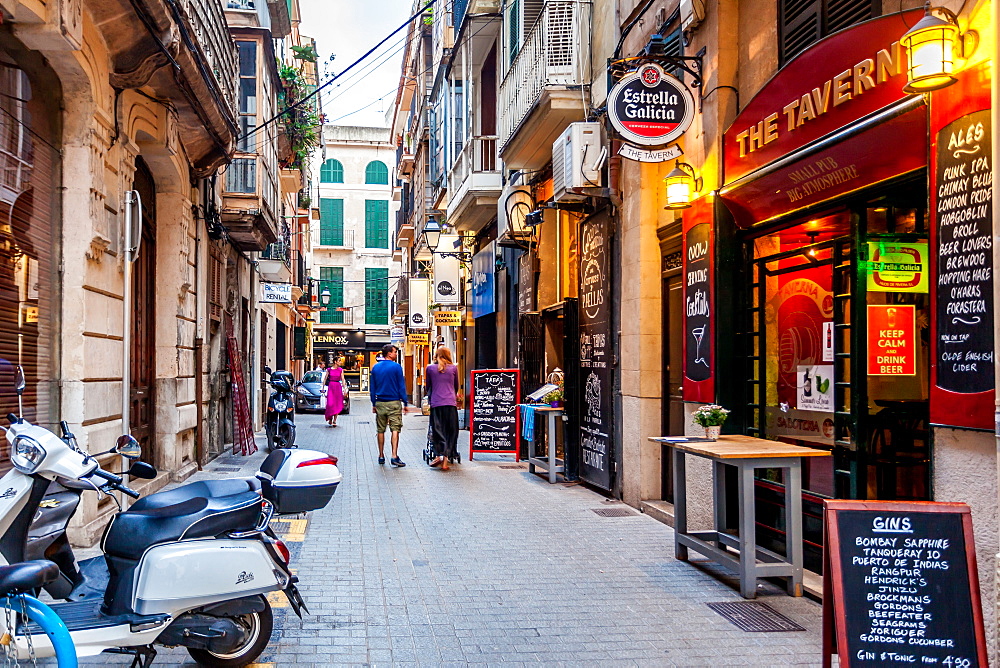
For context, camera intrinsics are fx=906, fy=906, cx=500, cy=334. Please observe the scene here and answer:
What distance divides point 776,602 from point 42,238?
19.9 ft

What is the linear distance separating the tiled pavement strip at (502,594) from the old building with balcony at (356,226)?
149 feet

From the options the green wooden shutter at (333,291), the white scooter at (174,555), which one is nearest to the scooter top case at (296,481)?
the white scooter at (174,555)

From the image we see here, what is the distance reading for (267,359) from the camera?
83.2ft

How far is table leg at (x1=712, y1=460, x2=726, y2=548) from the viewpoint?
23.2ft

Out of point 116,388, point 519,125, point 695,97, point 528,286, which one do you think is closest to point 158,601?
point 116,388

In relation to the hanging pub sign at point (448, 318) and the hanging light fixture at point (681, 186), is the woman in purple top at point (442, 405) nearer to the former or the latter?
the hanging light fixture at point (681, 186)

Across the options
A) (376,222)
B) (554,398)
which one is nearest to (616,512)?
(554,398)

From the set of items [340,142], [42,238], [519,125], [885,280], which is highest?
[340,142]

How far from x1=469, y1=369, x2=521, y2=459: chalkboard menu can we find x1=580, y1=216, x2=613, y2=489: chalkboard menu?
2.83 meters

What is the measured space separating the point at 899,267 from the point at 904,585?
264 centimetres

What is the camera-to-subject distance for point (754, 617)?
570cm

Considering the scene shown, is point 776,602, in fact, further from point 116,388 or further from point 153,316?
point 153,316

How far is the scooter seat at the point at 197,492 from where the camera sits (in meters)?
4.50

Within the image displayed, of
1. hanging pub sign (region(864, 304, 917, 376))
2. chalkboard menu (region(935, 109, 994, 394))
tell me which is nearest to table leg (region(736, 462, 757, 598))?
hanging pub sign (region(864, 304, 917, 376))
